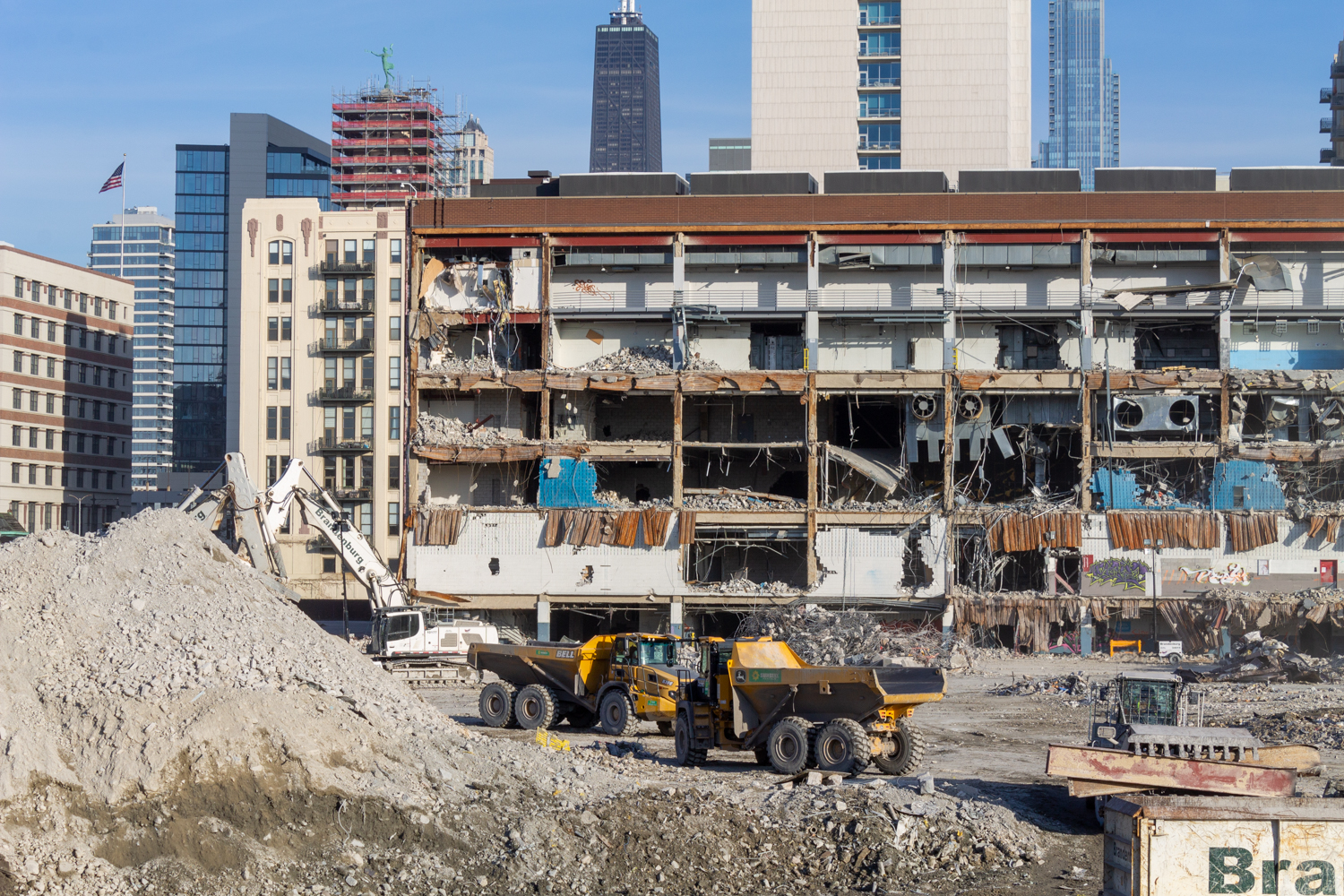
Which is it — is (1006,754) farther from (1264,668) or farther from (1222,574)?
(1222,574)

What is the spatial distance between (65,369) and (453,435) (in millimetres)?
48458

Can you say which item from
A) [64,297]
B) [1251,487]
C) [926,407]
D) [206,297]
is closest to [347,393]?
[64,297]

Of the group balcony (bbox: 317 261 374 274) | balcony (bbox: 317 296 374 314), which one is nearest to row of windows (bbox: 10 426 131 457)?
balcony (bbox: 317 296 374 314)

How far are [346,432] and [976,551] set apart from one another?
1906 inches

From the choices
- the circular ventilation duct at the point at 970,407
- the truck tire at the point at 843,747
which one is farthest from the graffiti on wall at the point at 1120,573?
the truck tire at the point at 843,747

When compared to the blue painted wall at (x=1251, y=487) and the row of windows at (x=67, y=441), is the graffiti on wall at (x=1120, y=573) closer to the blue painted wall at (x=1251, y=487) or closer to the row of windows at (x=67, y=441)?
the blue painted wall at (x=1251, y=487)

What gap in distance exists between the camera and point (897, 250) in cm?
5678

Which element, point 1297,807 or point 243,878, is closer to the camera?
point 1297,807

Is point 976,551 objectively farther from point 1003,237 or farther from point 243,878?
point 243,878

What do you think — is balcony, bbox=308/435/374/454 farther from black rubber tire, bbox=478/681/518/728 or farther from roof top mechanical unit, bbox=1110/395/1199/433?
black rubber tire, bbox=478/681/518/728

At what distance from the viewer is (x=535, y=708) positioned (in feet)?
92.4

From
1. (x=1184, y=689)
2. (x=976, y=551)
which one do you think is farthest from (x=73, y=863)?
(x=976, y=551)

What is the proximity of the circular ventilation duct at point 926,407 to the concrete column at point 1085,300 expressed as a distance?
244 inches

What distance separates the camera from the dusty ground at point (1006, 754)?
17156 millimetres
